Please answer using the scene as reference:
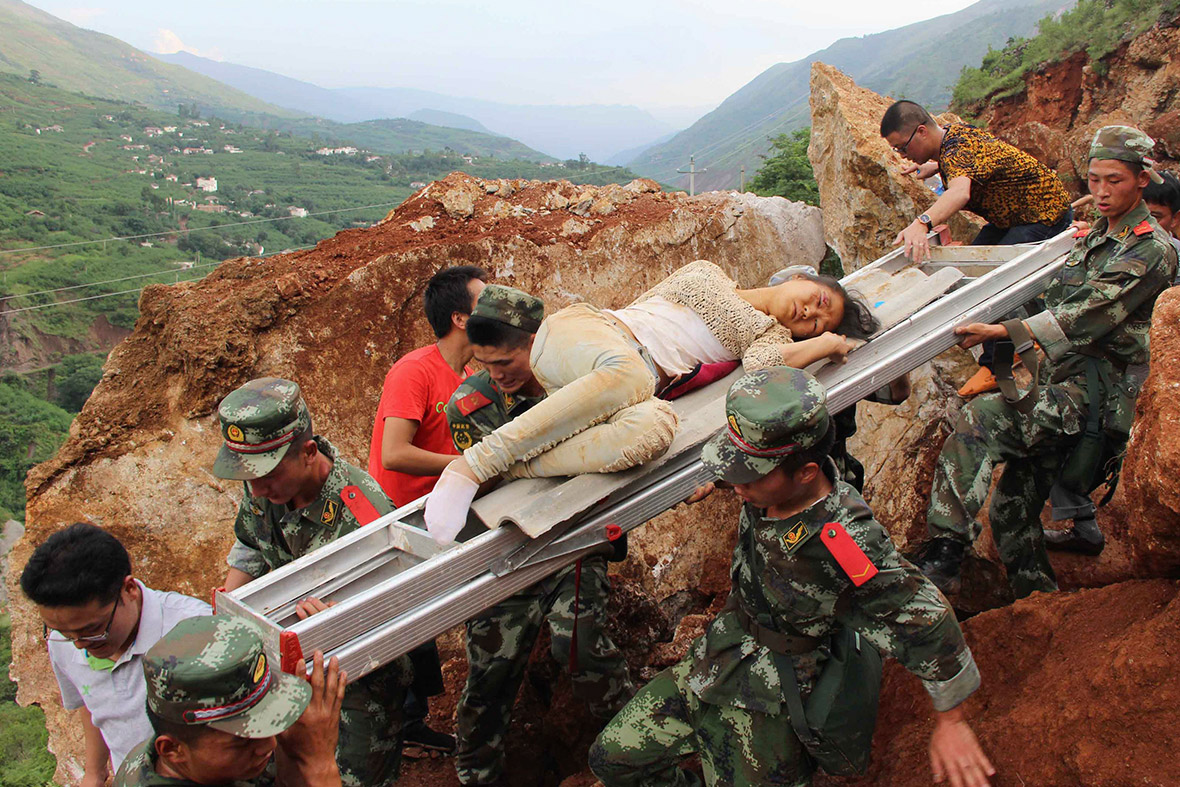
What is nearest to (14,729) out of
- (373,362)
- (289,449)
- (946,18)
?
(373,362)

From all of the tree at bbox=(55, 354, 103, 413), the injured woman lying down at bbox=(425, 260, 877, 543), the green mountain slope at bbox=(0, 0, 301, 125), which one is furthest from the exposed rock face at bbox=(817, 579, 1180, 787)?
the green mountain slope at bbox=(0, 0, 301, 125)

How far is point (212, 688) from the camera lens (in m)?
1.85

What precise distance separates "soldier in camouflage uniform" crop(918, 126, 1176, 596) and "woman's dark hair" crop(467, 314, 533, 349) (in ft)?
6.90

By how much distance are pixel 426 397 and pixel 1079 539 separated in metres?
3.64

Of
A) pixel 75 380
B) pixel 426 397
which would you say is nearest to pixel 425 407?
pixel 426 397

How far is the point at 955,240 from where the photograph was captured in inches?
255

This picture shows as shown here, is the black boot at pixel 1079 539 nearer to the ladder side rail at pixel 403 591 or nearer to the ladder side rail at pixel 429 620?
the ladder side rail at pixel 429 620

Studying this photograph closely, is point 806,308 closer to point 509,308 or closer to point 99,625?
point 509,308

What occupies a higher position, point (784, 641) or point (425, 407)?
point (425, 407)

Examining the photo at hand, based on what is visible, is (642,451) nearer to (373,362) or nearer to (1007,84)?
(373,362)

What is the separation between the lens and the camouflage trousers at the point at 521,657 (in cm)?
349

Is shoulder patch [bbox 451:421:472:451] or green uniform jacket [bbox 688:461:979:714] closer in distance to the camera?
green uniform jacket [bbox 688:461:979:714]

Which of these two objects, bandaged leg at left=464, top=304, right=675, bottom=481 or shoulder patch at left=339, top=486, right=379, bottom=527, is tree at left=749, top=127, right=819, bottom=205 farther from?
shoulder patch at left=339, top=486, right=379, bottom=527

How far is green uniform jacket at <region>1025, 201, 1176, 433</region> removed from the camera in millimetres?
3516
